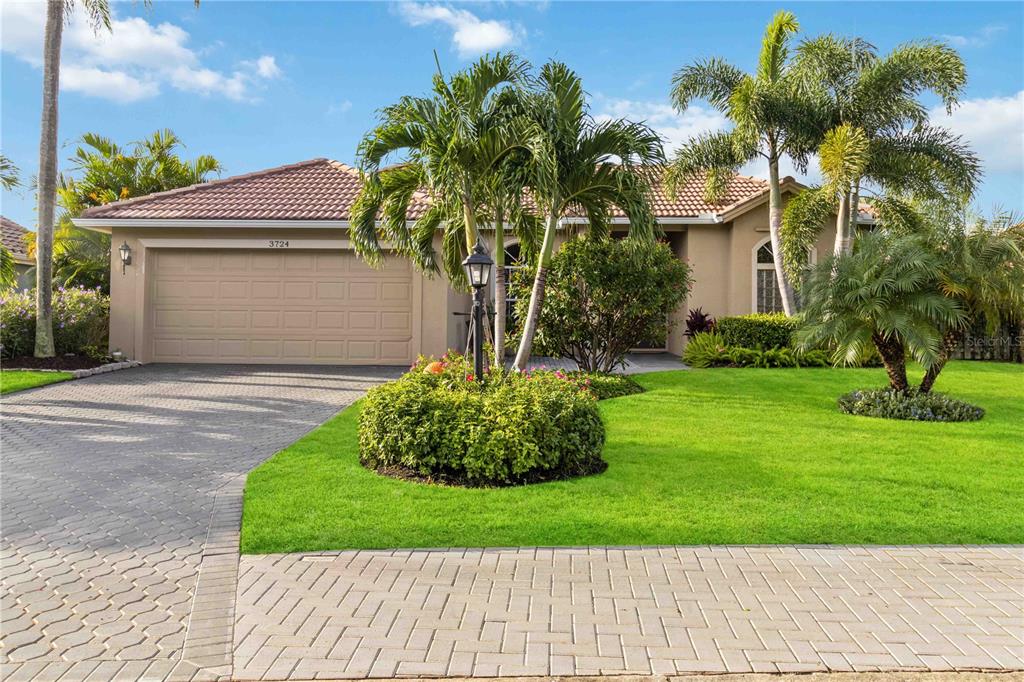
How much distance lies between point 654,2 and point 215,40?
8740 mm

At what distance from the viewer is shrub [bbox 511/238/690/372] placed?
12.1 m

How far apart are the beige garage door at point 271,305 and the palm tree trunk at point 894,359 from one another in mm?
9776

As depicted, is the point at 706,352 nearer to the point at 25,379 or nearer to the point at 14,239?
the point at 25,379

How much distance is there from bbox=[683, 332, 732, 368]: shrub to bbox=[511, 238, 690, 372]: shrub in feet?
10.6

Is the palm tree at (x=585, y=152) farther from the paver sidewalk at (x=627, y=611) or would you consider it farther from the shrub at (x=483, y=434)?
the paver sidewalk at (x=627, y=611)

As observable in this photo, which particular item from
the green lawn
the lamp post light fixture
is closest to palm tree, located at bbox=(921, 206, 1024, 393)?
the green lawn

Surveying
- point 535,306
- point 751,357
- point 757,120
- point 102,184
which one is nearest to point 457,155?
point 535,306

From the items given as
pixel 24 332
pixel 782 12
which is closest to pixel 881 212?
pixel 782 12

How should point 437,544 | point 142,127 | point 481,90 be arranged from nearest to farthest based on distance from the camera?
point 437,544
point 481,90
point 142,127

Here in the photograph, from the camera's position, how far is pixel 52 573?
4762mm

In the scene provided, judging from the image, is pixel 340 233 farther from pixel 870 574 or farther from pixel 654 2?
pixel 870 574

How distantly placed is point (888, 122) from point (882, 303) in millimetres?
9445

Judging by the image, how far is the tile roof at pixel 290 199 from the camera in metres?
16.5

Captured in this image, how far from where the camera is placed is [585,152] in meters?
10.7
